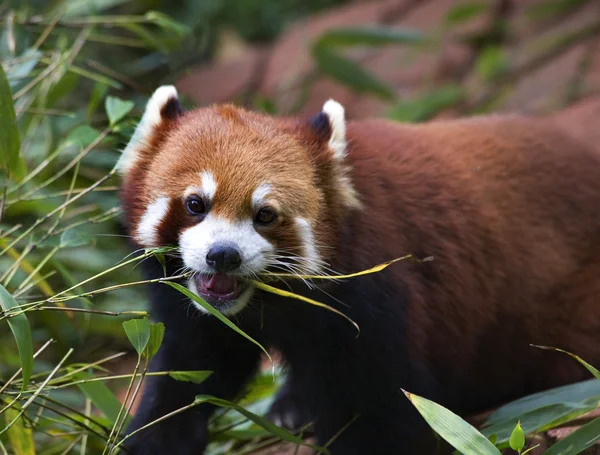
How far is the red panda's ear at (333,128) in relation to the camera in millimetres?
2787

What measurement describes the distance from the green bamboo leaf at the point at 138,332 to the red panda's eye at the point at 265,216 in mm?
434

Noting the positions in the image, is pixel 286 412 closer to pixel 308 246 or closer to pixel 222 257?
pixel 308 246

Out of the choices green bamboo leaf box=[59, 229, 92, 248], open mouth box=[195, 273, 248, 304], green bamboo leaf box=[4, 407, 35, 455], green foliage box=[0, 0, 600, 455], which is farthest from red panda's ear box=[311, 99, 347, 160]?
green bamboo leaf box=[4, 407, 35, 455]

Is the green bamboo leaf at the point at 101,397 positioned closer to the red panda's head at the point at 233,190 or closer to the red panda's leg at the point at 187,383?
the red panda's leg at the point at 187,383

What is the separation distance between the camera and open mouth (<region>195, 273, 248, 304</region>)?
2568 mm

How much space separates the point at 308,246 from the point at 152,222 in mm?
479

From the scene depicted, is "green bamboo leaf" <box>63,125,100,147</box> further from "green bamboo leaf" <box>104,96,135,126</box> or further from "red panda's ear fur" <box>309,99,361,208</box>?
"red panda's ear fur" <box>309,99,361,208</box>

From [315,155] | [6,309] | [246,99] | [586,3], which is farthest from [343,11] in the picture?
[6,309]

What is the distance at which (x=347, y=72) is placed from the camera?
19.1 ft

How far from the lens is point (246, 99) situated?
7137 millimetres

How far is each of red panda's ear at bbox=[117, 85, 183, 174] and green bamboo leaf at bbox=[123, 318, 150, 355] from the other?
2.08 ft

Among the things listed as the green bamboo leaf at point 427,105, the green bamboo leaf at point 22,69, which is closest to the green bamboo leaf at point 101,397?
the green bamboo leaf at point 22,69

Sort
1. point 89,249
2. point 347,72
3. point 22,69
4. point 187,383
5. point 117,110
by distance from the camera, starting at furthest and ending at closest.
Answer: point 347,72
point 89,249
point 22,69
point 117,110
point 187,383

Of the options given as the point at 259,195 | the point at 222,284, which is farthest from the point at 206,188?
the point at 222,284
